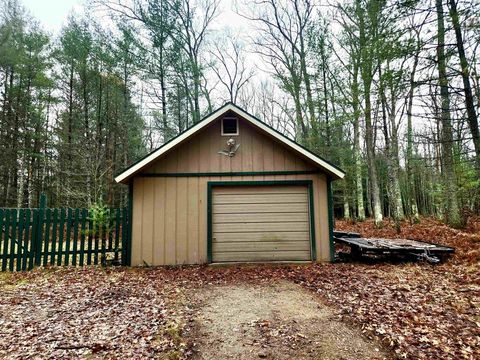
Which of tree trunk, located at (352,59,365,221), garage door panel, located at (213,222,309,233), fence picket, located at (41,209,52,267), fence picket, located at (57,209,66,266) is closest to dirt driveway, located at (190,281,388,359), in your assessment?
Result: garage door panel, located at (213,222,309,233)

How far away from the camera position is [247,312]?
14.4 ft

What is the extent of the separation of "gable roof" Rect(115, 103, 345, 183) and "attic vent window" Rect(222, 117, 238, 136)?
1.18 ft

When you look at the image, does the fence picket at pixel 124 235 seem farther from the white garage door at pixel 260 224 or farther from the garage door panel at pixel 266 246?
the garage door panel at pixel 266 246

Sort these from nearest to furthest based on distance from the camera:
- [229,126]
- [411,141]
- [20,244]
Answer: [20,244] < [229,126] < [411,141]

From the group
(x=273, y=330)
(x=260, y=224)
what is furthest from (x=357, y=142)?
(x=273, y=330)

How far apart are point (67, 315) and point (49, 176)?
1632cm

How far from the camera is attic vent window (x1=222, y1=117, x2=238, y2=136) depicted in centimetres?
785

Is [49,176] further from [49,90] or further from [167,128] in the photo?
[167,128]

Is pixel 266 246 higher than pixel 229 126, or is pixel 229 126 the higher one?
pixel 229 126

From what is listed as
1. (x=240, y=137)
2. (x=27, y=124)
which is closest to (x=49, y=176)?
(x=27, y=124)

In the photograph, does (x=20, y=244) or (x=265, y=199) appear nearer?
(x=20, y=244)

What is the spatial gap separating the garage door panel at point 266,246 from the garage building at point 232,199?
27 millimetres

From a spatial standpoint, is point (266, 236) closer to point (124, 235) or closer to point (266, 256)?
point (266, 256)

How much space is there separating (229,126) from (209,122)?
713 mm
